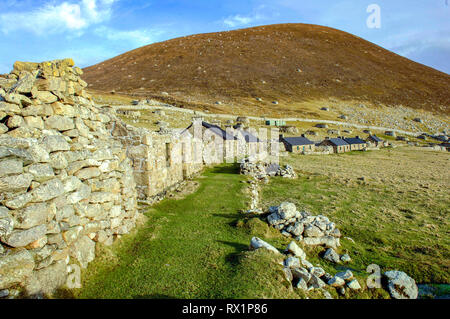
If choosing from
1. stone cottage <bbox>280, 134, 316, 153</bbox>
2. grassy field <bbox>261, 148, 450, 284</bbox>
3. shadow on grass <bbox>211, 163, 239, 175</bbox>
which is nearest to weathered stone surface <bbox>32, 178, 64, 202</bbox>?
grassy field <bbox>261, 148, 450, 284</bbox>

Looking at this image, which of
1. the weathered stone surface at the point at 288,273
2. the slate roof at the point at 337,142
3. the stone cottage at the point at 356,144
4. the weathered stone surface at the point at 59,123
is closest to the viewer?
the weathered stone surface at the point at 59,123

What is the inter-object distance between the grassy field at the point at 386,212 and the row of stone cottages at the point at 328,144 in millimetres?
19073

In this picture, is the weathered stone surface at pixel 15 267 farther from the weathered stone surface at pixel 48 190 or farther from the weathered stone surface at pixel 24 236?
the weathered stone surface at pixel 48 190

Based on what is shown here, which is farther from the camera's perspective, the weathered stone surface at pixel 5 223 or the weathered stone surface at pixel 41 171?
the weathered stone surface at pixel 41 171

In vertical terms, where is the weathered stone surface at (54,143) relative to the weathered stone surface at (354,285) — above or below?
above

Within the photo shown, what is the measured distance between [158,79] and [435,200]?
100 m

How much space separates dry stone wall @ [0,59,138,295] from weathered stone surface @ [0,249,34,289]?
0.01m

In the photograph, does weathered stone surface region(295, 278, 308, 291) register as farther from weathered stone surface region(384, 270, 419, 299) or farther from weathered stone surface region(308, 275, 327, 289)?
weathered stone surface region(384, 270, 419, 299)

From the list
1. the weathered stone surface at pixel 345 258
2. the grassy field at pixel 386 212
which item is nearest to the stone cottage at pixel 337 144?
the grassy field at pixel 386 212

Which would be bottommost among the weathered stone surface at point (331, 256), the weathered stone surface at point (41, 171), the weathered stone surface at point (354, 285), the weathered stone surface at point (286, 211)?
the weathered stone surface at point (331, 256)

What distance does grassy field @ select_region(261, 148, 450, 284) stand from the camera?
32.7 feet

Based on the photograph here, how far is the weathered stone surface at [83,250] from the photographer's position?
5.99m

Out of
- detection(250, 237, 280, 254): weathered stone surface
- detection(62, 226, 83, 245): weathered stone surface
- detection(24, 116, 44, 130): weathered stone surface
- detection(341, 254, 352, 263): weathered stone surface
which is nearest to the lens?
detection(24, 116, 44, 130): weathered stone surface

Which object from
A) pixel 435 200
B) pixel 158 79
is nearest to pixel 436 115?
A: pixel 435 200
